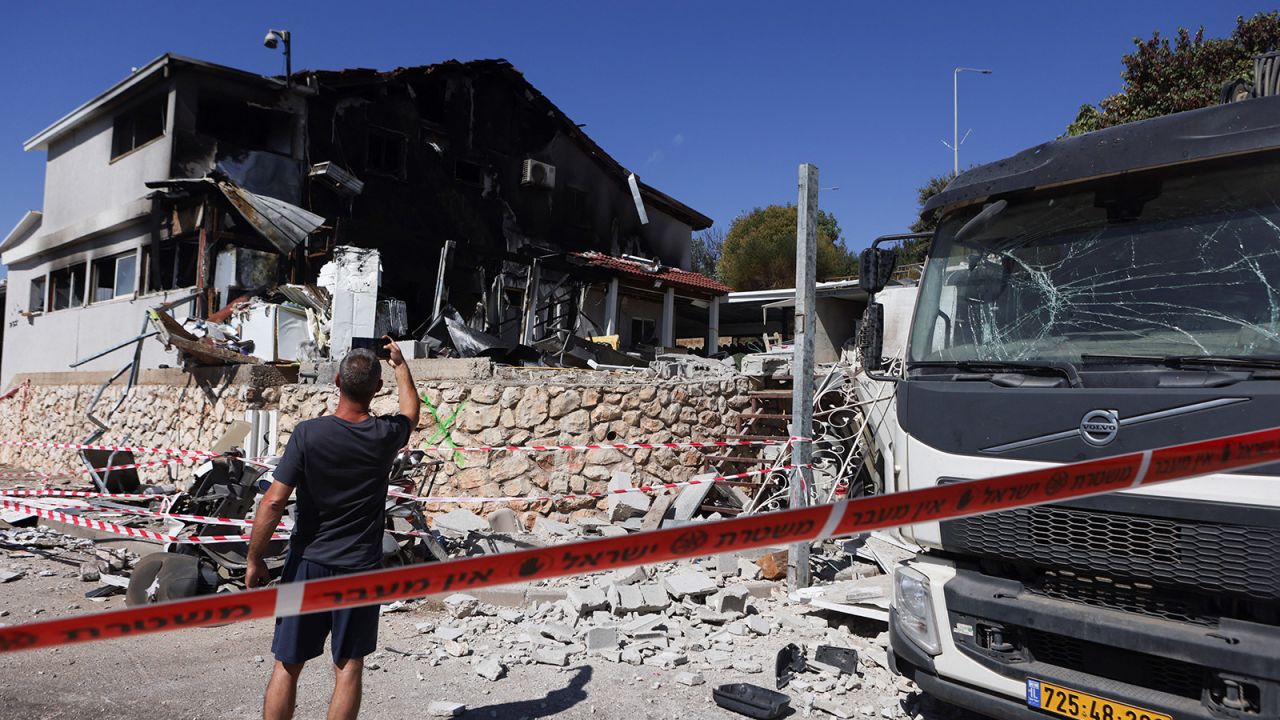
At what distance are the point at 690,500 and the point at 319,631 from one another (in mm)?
5420

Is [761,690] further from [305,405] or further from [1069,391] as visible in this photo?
[305,405]

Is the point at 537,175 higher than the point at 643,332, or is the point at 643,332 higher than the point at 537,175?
the point at 537,175

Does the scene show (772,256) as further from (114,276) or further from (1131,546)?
(1131,546)

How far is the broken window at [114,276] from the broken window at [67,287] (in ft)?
2.86

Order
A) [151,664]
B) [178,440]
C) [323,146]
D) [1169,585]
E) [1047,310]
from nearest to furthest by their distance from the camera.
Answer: [1169,585] → [1047,310] → [151,664] → [178,440] → [323,146]

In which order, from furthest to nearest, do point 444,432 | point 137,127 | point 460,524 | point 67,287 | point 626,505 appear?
point 67,287
point 137,127
point 444,432
point 626,505
point 460,524

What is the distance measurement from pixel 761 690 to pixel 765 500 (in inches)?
193

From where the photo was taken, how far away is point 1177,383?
3.07 m

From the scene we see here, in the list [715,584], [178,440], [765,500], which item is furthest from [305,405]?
[715,584]

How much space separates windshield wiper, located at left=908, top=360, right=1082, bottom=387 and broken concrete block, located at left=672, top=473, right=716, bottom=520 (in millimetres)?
4534

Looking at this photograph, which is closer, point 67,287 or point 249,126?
point 249,126

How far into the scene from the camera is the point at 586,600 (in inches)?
231

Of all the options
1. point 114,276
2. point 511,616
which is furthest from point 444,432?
point 114,276

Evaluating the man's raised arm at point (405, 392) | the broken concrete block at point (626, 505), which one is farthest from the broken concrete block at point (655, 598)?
the man's raised arm at point (405, 392)
